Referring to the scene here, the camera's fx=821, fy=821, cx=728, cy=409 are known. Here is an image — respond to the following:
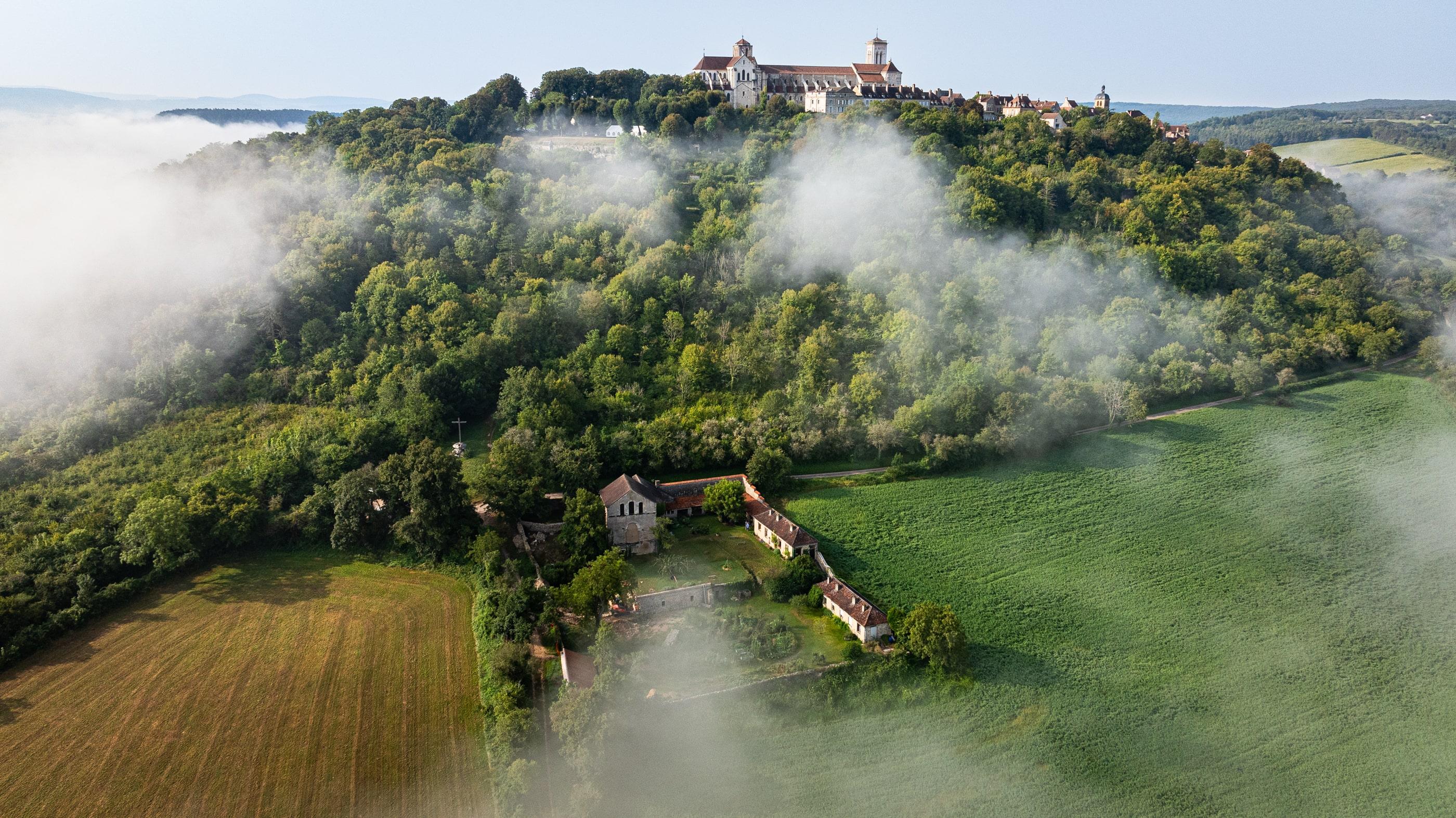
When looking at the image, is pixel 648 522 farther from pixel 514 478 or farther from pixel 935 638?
pixel 935 638

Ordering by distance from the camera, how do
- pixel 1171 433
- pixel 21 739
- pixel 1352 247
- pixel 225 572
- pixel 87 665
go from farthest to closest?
pixel 1352 247 → pixel 1171 433 → pixel 225 572 → pixel 87 665 → pixel 21 739

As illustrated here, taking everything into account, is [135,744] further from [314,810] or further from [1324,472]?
[1324,472]

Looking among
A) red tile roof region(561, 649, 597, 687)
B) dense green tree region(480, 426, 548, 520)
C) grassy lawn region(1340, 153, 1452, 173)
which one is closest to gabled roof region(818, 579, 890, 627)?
red tile roof region(561, 649, 597, 687)

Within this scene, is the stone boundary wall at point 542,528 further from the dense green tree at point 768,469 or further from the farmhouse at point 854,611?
the farmhouse at point 854,611

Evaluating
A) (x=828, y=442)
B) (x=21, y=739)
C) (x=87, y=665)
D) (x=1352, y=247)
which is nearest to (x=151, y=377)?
(x=87, y=665)

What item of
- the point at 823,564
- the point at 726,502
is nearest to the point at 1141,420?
the point at 823,564

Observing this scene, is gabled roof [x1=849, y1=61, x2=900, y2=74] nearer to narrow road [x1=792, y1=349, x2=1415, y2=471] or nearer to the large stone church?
the large stone church

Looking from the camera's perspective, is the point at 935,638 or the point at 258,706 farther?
the point at 935,638
